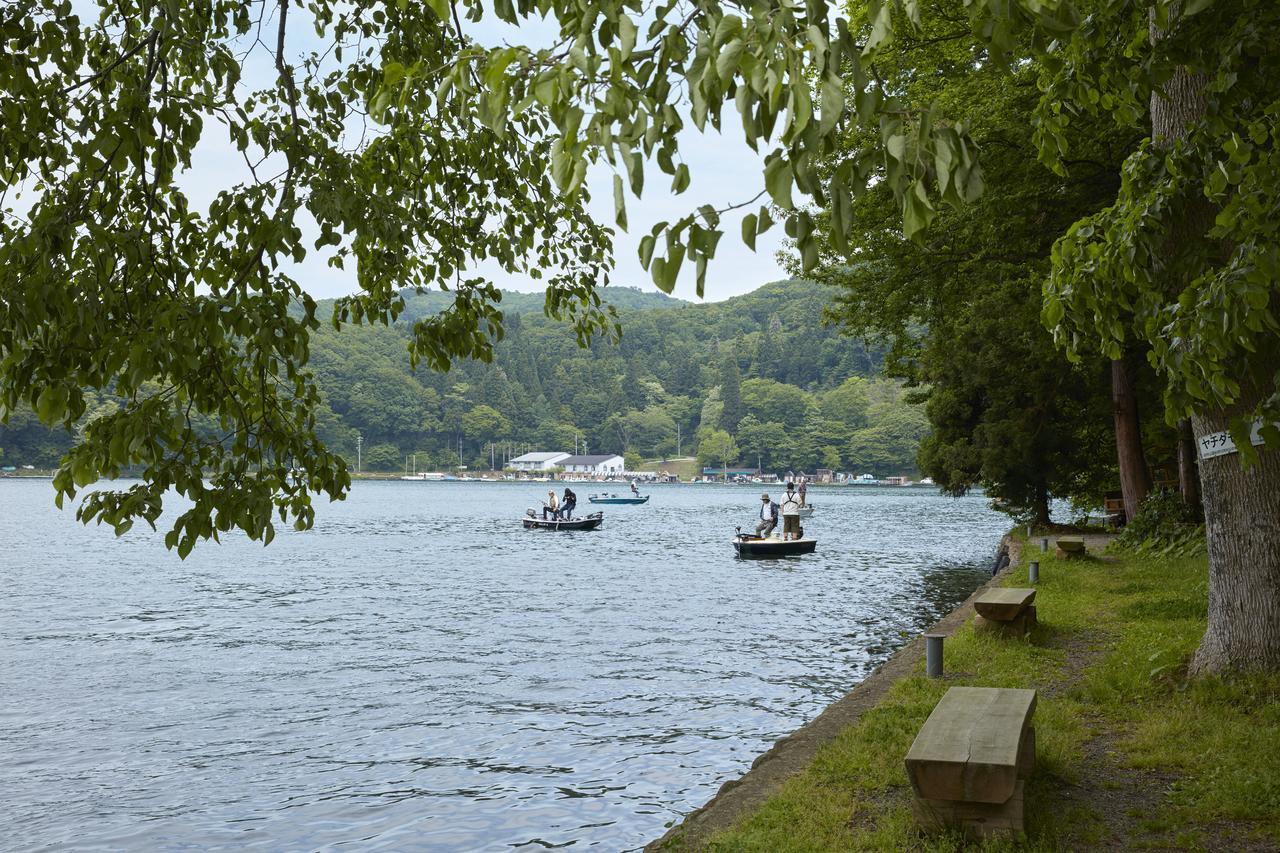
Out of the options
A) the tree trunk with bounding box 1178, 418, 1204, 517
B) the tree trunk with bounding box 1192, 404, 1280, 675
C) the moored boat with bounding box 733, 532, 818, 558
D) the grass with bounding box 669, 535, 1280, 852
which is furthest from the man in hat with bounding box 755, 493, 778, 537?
the tree trunk with bounding box 1192, 404, 1280, 675

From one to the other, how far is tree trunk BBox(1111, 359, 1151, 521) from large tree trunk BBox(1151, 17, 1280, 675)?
15780 mm

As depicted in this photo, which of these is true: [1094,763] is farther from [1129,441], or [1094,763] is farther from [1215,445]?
[1129,441]

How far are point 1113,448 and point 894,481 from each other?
155864 millimetres

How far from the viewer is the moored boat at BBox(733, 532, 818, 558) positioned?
117 feet

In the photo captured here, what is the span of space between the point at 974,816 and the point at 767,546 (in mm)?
30034

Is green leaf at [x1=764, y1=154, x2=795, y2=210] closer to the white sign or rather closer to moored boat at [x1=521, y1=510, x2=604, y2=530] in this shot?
the white sign

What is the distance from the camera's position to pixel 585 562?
3744cm

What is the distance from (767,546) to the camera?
35688mm

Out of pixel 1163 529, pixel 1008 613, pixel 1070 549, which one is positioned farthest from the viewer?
pixel 1163 529

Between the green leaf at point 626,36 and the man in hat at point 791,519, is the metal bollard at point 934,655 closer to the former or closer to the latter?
the green leaf at point 626,36

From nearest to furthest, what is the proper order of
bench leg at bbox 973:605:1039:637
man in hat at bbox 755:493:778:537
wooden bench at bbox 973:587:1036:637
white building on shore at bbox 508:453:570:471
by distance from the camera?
1. wooden bench at bbox 973:587:1036:637
2. bench leg at bbox 973:605:1039:637
3. man in hat at bbox 755:493:778:537
4. white building on shore at bbox 508:453:570:471

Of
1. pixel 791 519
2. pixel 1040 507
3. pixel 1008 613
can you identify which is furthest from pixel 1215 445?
pixel 791 519

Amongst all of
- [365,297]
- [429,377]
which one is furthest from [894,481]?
[365,297]

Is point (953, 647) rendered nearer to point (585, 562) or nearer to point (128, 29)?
point (128, 29)
